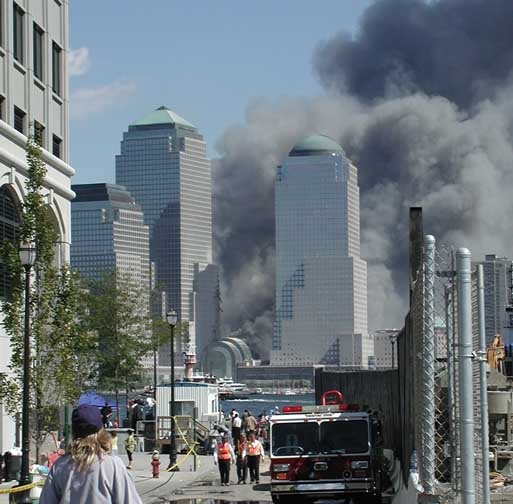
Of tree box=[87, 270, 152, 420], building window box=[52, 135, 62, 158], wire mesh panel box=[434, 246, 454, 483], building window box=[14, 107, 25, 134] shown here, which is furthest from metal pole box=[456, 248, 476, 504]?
tree box=[87, 270, 152, 420]

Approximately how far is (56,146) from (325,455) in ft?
70.9

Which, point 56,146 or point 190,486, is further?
point 56,146

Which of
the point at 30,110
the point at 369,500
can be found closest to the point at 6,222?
the point at 30,110

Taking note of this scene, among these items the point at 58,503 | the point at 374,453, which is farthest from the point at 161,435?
the point at 58,503

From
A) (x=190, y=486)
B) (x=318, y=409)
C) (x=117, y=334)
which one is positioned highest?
(x=117, y=334)

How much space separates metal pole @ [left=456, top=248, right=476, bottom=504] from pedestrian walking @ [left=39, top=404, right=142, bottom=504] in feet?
11.2

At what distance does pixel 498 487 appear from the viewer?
19.0 metres

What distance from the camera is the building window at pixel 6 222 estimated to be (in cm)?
3719

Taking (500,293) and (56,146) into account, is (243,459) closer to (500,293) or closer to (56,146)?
(56,146)

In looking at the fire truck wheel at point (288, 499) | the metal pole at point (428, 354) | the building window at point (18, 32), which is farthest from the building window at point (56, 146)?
the metal pole at point (428, 354)

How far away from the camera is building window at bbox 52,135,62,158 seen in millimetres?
44219

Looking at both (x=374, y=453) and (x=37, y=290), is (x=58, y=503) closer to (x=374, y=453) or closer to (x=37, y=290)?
(x=374, y=453)

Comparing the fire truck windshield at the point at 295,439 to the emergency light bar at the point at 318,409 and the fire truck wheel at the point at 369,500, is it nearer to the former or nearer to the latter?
the emergency light bar at the point at 318,409

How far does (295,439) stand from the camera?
1041 inches
